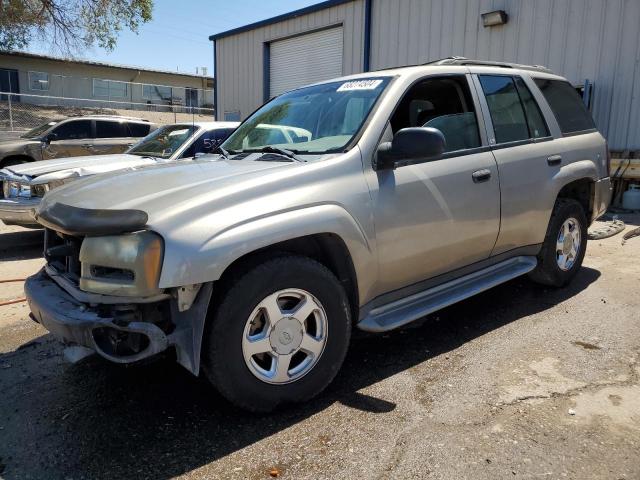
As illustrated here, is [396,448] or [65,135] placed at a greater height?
[65,135]

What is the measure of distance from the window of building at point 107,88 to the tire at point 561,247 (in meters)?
30.4

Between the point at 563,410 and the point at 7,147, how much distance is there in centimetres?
1200

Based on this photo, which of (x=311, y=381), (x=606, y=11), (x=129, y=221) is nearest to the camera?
(x=129, y=221)

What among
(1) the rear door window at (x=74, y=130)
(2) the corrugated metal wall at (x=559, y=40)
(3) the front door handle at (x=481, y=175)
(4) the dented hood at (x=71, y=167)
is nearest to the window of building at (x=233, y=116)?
(1) the rear door window at (x=74, y=130)

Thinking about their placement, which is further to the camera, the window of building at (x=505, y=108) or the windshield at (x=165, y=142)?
the windshield at (x=165, y=142)

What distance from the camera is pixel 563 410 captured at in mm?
2838

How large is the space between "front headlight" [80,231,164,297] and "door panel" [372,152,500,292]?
1273mm

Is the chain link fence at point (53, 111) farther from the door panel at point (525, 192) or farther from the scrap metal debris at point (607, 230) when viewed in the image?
the door panel at point (525, 192)

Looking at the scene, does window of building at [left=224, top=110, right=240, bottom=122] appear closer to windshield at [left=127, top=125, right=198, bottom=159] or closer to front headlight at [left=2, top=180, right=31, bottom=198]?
windshield at [left=127, top=125, right=198, bottom=159]

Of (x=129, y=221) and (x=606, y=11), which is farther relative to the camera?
(x=606, y=11)

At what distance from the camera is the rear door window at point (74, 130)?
39.0 ft

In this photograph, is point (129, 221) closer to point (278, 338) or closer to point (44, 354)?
point (278, 338)

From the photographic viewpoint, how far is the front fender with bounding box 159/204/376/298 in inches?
91.8

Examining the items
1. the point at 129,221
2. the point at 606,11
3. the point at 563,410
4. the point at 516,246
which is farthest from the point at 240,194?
the point at 606,11
